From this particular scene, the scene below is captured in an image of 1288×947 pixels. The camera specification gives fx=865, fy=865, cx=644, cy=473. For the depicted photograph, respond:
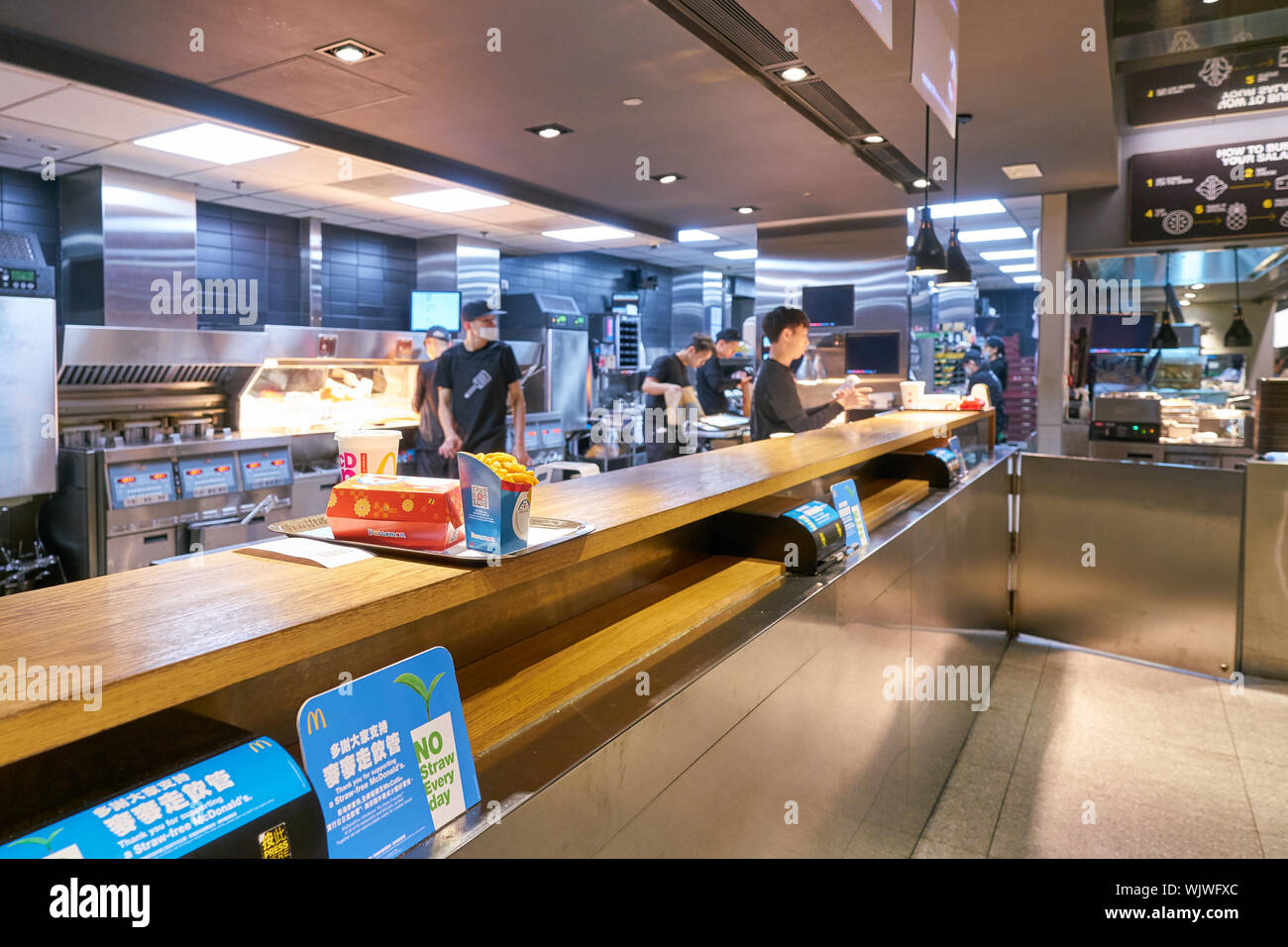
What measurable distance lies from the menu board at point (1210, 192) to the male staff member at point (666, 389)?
3293 mm

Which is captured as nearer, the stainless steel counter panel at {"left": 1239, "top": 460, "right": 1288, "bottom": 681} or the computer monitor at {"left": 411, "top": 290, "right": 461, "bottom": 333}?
the stainless steel counter panel at {"left": 1239, "top": 460, "right": 1288, "bottom": 681}

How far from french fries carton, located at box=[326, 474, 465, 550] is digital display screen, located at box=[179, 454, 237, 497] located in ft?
15.2

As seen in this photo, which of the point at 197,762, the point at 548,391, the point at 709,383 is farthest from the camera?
the point at 548,391

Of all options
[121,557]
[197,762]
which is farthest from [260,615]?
[121,557]

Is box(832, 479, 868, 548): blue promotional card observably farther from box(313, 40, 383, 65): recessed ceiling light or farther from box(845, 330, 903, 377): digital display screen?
box(845, 330, 903, 377): digital display screen

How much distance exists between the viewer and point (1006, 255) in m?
12.6

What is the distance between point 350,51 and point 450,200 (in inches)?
115

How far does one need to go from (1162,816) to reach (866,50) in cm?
315

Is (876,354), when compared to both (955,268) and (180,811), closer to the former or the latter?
(955,268)

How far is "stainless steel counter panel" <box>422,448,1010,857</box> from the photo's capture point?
4.02 ft

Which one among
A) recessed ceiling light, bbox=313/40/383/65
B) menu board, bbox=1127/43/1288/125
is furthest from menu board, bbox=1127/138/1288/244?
recessed ceiling light, bbox=313/40/383/65

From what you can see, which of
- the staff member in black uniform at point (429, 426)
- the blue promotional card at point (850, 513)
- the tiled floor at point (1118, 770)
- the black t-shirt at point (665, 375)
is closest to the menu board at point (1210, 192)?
the tiled floor at point (1118, 770)

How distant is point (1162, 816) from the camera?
292 centimetres

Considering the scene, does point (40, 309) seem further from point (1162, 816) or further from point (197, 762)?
point (1162, 816)
